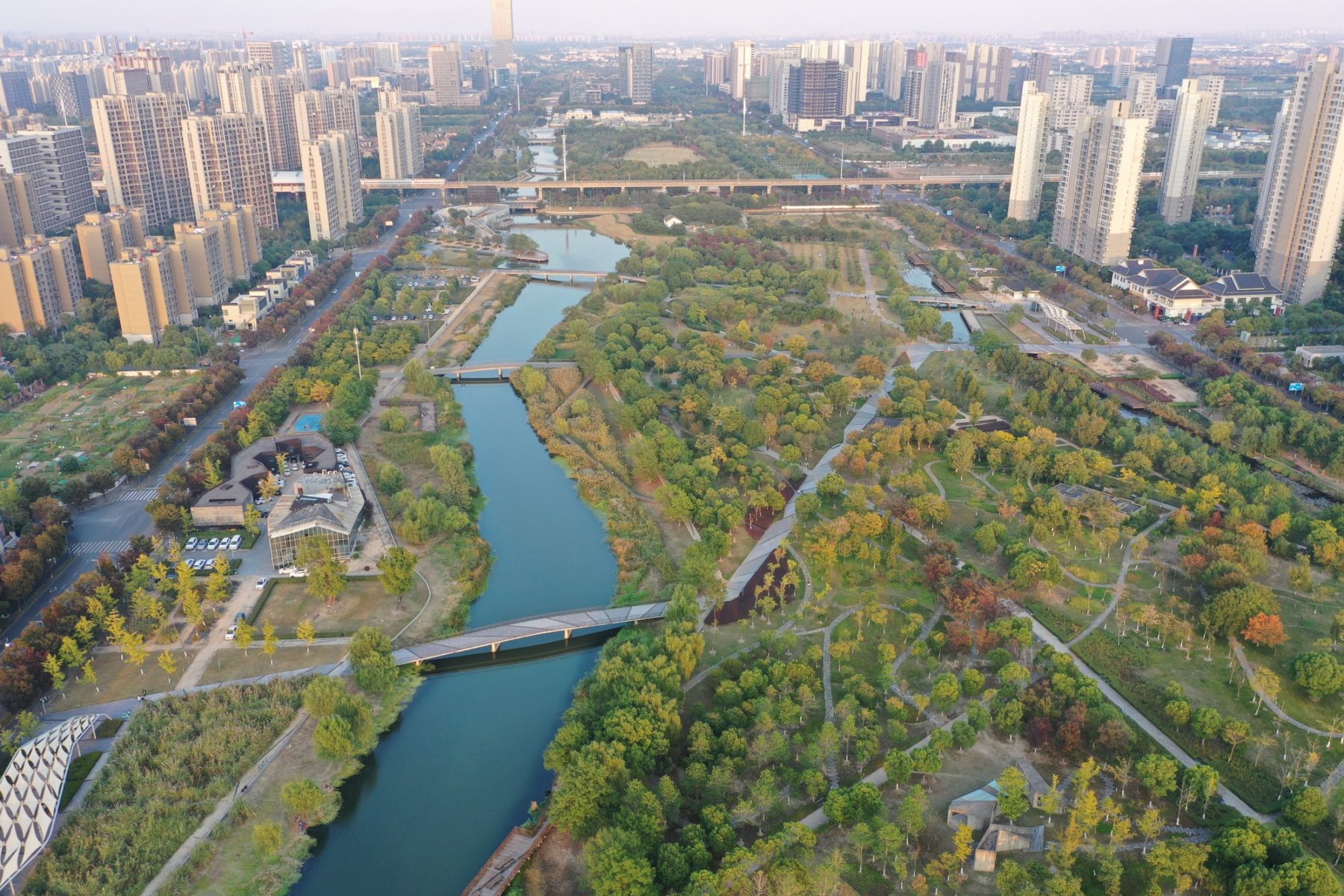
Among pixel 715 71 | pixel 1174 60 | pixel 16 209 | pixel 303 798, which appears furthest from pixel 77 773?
pixel 715 71

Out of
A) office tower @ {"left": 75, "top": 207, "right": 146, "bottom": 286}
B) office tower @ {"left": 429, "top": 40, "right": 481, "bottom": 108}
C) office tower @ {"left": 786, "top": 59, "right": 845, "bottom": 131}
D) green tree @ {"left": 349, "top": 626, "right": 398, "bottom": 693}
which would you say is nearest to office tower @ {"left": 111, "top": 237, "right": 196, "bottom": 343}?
office tower @ {"left": 75, "top": 207, "right": 146, "bottom": 286}

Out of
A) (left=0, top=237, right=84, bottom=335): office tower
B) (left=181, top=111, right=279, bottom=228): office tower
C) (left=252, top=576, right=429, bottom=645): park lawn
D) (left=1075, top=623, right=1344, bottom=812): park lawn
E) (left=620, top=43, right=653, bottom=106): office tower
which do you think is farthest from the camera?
(left=620, top=43, right=653, bottom=106): office tower

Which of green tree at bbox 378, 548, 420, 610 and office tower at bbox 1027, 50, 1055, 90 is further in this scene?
office tower at bbox 1027, 50, 1055, 90

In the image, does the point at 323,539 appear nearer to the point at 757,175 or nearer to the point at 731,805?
the point at 731,805

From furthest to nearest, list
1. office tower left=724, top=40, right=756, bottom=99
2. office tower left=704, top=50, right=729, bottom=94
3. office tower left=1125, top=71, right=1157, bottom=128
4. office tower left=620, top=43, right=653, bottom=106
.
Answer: office tower left=704, top=50, right=729, bottom=94 < office tower left=620, top=43, right=653, bottom=106 < office tower left=724, top=40, right=756, bottom=99 < office tower left=1125, top=71, right=1157, bottom=128

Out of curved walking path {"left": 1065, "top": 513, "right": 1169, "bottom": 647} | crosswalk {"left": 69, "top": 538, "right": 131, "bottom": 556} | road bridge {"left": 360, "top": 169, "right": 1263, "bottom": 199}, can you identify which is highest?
road bridge {"left": 360, "top": 169, "right": 1263, "bottom": 199}

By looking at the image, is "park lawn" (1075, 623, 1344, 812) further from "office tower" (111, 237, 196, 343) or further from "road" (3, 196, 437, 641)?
"office tower" (111, 237, 196, 343)

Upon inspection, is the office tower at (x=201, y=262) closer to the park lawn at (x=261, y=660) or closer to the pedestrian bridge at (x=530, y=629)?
the park lawn at (x=261, y=660)

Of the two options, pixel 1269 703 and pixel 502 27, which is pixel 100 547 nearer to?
pixel 1269 703
